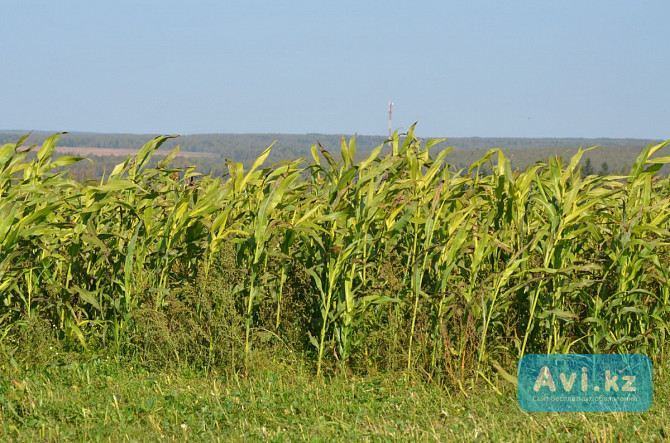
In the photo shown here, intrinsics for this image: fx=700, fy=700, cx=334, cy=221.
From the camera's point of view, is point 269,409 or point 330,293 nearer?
point 269,409

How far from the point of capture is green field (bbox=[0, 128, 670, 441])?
4.19 m

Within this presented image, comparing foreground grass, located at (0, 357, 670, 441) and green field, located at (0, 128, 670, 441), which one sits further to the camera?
green field, located at (0, 128, 670, 441)

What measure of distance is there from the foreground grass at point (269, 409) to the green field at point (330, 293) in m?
0.02

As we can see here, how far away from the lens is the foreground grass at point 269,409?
3.66 metres

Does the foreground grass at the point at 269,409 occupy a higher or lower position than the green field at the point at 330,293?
lower

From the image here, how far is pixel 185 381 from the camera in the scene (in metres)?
4.33

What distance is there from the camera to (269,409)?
12.8 feet

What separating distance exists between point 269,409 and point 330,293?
0.78 meters

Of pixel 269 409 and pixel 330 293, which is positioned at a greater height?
A: pixel 330 293

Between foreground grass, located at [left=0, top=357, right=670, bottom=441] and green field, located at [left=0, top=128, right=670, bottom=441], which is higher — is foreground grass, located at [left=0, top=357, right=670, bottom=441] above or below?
below

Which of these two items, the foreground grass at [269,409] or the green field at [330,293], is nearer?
the foreground grass at [269,409]

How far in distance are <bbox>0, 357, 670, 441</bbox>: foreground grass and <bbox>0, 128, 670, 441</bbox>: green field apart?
0.02m

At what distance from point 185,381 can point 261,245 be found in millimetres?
966

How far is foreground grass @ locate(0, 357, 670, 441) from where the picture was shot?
12.0 ft
